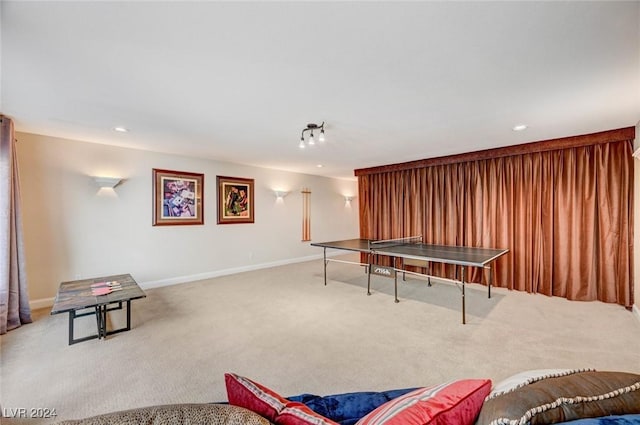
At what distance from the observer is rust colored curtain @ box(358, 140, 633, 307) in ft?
12.2

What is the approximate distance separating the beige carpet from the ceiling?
238cm

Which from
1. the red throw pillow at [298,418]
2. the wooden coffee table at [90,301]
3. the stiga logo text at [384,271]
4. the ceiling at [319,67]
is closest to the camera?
the red throw pillow at [298,418]

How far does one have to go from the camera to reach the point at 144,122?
10.6 feet

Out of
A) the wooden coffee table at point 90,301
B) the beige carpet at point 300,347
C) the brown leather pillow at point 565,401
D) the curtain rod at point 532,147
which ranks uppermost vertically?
the curtain rod at point 532,147

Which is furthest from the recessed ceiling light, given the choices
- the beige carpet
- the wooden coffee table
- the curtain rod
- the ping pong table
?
the wooden coffee table

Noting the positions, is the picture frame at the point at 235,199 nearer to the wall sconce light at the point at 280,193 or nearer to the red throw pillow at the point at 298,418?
the wall sconce light at the point at 280,193

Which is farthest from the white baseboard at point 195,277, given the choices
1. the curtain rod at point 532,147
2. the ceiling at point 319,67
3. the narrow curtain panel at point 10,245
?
the curtain rod at point 532,147

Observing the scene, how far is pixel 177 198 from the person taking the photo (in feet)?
16.5

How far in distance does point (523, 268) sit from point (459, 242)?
105cm

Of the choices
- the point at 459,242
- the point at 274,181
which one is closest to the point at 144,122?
the point at 274,181

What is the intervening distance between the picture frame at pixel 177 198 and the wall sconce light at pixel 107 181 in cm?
57

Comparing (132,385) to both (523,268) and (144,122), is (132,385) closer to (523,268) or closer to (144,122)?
(144,122)

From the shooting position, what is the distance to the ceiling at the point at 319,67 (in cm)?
150

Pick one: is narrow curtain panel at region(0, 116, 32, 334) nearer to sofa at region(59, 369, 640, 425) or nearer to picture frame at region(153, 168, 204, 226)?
picture frame at region(153, 168, 204, 226)
